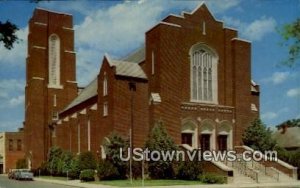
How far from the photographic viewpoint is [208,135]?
143ft

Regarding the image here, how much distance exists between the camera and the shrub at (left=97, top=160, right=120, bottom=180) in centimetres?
3688

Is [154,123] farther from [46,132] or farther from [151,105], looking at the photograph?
[46,132]

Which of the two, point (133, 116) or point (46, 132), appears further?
point (46, 132)

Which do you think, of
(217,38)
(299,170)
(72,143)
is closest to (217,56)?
(217,38)

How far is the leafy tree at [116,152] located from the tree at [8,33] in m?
25.1

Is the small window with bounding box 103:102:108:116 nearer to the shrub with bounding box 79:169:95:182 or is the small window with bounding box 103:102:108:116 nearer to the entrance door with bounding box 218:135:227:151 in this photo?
the shrub with bounding box 79:169:95:182

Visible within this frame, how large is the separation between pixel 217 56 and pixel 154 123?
9.18 metres

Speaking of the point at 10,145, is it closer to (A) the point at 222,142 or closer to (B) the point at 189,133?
(B) the point at 189,133

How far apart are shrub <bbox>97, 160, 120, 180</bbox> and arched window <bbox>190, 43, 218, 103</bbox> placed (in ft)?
31.9

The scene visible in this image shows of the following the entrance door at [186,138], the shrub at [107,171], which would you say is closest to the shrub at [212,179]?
the shrub at [107,171]

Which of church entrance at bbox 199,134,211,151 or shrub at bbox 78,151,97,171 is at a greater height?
church entrance at bbox 199,134,211,151

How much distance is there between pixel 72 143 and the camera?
5178 centimetres

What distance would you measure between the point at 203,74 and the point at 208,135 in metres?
5.13

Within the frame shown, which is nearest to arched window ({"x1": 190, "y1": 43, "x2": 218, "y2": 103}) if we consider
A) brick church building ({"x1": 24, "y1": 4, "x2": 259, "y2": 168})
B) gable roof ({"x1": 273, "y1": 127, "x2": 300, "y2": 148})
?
brick church building ({"x1": 24, "y1": 4, "x2": 259, "y2": 168})
